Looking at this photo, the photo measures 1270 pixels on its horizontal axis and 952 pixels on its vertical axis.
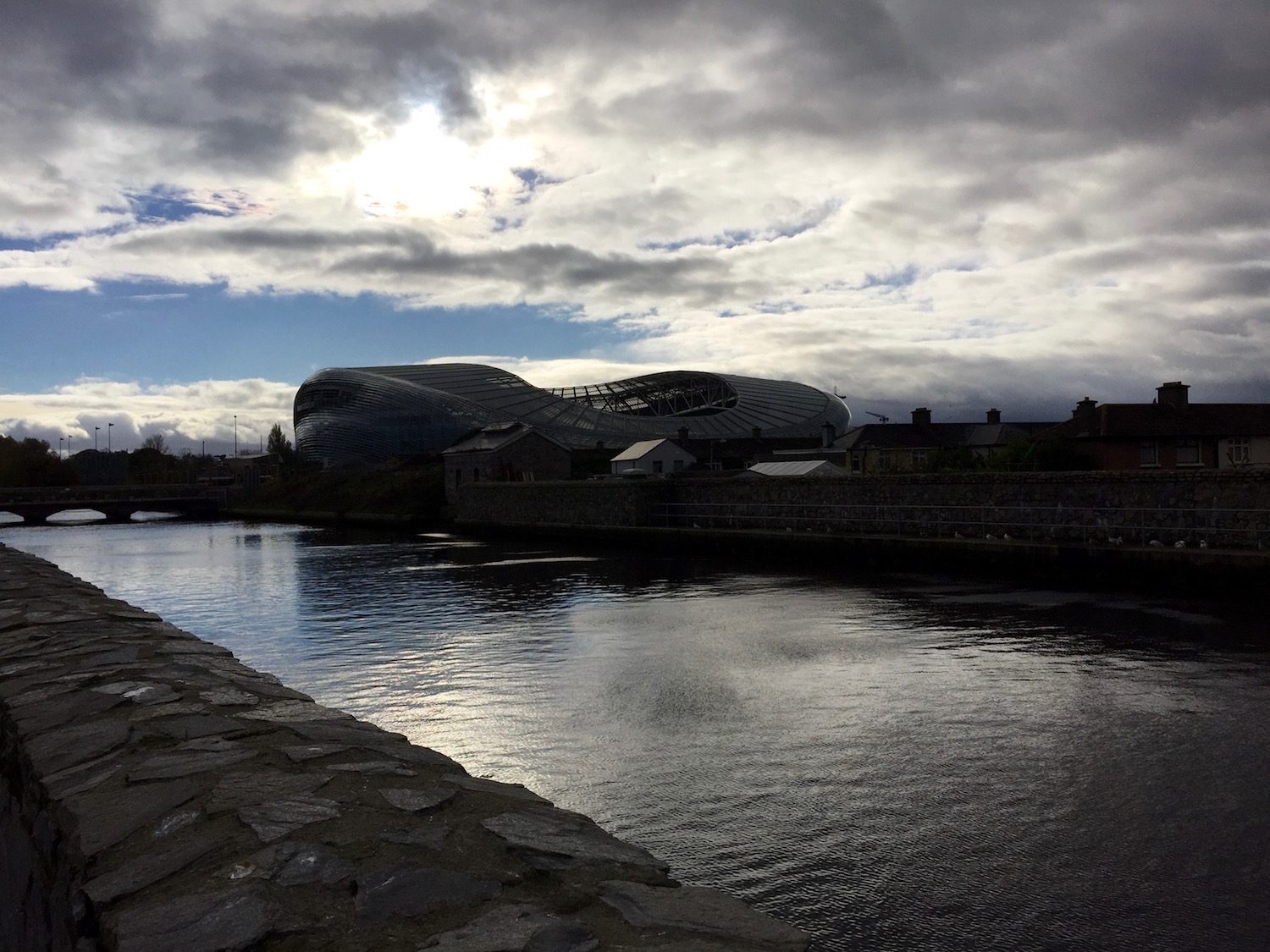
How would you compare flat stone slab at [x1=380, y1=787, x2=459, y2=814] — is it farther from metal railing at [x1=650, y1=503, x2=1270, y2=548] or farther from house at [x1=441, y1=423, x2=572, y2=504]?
house at [x1=441, y1=423, x2=572, y2=504]

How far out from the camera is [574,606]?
66.9 ft

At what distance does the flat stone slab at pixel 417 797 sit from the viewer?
3822 mm

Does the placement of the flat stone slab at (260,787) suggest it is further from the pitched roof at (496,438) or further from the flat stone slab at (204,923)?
the pitched roof at (496,438)

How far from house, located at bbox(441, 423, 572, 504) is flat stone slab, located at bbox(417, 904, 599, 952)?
58.4 m

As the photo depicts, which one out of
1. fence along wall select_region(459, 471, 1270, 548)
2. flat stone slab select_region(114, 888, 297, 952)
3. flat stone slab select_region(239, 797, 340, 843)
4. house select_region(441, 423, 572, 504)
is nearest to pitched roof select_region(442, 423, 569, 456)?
house select_region(441, 423, 572, 504)

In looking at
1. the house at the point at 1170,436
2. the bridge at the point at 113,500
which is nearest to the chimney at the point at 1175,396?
the house at the point at 1170,436

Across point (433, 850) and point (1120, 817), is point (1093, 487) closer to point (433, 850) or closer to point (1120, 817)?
point (1120, 817)

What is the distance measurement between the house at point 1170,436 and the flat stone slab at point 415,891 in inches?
1711

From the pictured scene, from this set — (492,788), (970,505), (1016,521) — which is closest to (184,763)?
(492,788)

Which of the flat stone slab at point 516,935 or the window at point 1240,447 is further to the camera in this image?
the window at point 1240,447

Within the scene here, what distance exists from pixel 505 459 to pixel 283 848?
5977cm

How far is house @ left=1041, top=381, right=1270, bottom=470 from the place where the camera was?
43125 mm

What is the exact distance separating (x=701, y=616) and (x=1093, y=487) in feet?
41.6

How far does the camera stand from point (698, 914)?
2.95 meters
